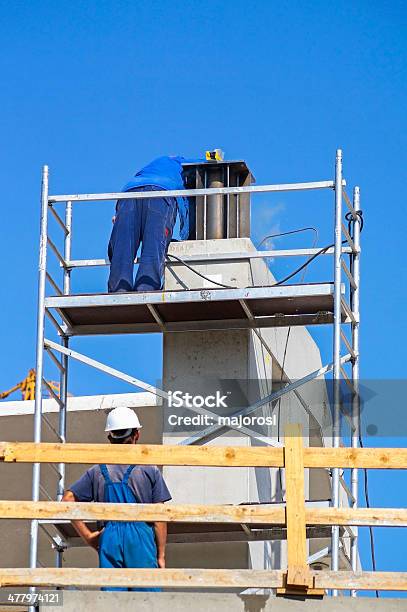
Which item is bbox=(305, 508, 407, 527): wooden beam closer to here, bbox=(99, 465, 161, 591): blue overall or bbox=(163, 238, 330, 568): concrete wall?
bbox=(99, 465, 161, 591): blue overall

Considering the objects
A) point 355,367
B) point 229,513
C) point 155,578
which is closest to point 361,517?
point 229,513

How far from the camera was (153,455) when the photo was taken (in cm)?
962

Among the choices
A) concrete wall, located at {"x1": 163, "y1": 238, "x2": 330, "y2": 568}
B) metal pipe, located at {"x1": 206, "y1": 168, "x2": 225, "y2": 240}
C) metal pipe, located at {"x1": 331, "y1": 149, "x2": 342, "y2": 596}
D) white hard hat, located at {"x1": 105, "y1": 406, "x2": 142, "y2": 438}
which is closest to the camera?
white hard hat, located at {"x1": 105, "y1": 406, "x2": 142, "y2": 438}

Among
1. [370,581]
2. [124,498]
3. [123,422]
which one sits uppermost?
[123,422]

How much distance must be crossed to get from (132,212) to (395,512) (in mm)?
5883

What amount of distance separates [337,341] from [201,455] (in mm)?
3692

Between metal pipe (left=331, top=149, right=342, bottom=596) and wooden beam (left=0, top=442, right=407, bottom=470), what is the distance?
9.42 ft

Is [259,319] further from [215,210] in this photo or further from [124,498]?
[124,498]

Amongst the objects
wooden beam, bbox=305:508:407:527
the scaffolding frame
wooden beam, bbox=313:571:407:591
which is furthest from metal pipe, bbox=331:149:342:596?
wooden beam, bbox=313:571:407:591

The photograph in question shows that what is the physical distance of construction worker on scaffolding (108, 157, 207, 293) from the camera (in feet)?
45.9

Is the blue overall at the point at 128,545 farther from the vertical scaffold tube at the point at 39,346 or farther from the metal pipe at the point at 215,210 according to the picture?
the metal pipe at the point at 215,210

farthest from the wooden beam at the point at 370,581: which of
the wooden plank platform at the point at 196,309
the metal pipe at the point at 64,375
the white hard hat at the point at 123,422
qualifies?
the metal pipe at the point at 64,375

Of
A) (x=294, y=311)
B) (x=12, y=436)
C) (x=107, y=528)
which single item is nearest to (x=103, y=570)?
(x=107, y=528)

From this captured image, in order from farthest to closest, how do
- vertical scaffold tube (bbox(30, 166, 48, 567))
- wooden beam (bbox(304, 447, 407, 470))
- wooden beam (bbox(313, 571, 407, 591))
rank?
vertical scaffold tube (bbox(30, 166, 48, 567)) → wooden beam (bbox(304, 447, 407, 470)) → wooden beam (bbox(313, 571, 407, 591))
